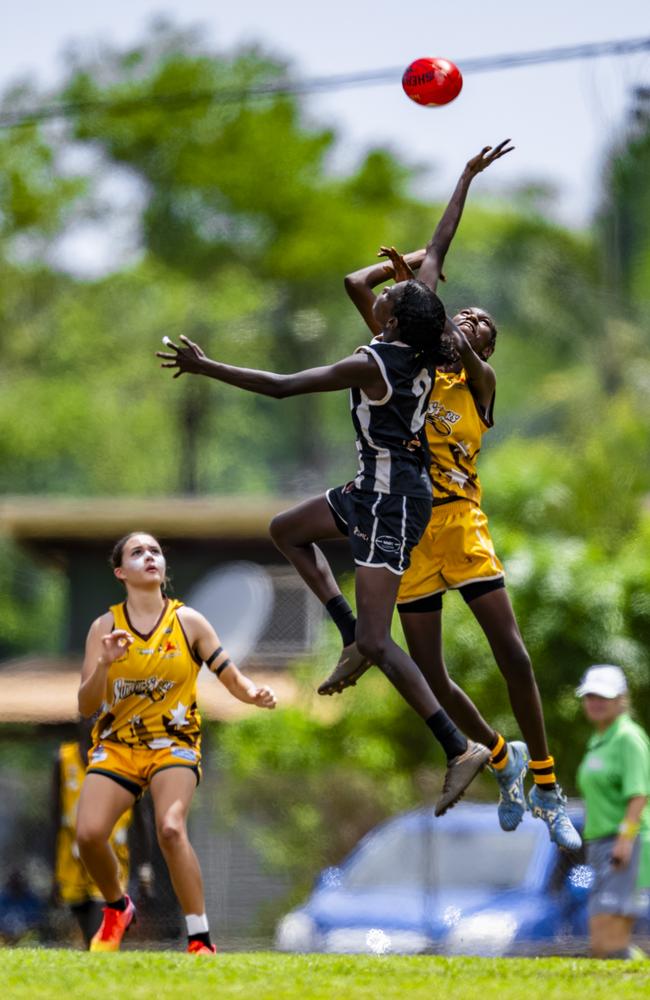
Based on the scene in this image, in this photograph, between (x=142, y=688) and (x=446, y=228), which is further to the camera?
(x=142, y=688)

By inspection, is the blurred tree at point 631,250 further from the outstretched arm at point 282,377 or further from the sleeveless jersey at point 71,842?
the outstretched arm at point 282,377

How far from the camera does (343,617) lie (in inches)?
289

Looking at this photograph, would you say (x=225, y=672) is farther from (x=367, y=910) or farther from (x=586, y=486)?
(x=586, y=486)

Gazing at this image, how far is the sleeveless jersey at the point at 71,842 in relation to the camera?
11.8 m

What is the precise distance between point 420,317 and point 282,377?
0.63 metres

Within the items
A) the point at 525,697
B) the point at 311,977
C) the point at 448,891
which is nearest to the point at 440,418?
the point at 525,697

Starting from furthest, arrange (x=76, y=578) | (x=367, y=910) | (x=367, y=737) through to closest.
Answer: (x=76, y=578) → (x=367, y=737) → (x=367, y=910)

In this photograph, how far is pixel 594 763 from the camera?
8.88m

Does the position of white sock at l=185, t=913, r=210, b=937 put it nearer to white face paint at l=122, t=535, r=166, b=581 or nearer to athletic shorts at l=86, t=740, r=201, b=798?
athletic shorts at l=86, t=740, r=201, b=798

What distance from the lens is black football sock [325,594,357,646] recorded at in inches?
287

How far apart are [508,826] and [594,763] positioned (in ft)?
4.57

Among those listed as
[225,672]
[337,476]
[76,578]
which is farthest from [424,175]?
[225,672]

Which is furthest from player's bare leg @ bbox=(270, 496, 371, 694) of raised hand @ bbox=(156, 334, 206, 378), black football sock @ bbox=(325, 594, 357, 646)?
raised hand @ bbox=(156, 334, 206, 378)

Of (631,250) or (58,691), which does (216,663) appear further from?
(631,250)
